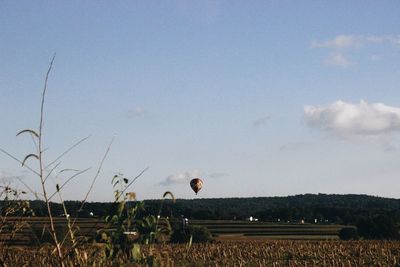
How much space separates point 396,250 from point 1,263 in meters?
51.2

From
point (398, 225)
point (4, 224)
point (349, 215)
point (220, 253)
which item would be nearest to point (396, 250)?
point (220, 253)

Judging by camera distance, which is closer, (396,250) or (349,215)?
(396,250)

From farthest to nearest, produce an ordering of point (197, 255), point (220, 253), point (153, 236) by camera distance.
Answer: point (220, 253) → point (197, 255) → point (153, 236)

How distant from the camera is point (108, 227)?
21.6 feet

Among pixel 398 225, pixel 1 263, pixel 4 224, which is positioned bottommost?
pixel 1 263

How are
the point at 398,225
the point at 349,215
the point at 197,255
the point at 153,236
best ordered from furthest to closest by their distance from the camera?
the point at 349,215
the point at 398,225
the point at 197,255
the point at 153,236

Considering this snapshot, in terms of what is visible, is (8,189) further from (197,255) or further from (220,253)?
(220,253)

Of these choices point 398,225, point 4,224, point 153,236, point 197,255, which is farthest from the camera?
point 398,225

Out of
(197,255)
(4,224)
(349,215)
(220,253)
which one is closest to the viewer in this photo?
(4,224)

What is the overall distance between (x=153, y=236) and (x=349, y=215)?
159374mm

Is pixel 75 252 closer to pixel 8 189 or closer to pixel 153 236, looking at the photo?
pixel 153 236

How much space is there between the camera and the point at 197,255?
50.1 m

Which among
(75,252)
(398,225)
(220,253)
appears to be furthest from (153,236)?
(398,225)

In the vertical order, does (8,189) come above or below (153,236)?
above
